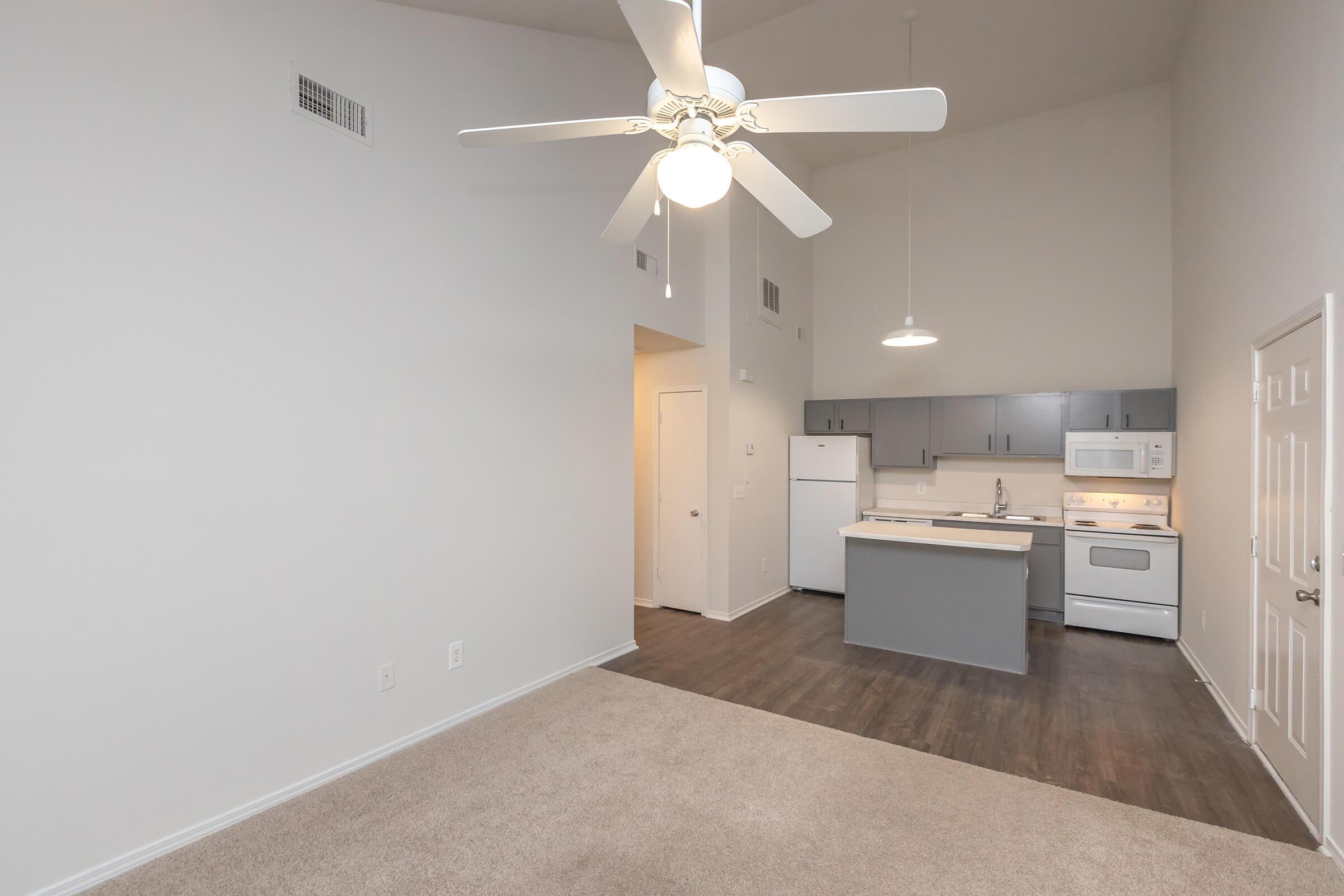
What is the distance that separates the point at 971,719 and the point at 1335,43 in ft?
10.4

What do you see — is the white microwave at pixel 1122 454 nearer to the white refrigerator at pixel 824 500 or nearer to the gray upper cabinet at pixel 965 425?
the gray upper cabinet at pixel 965 425

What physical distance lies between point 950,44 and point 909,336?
7.96ft

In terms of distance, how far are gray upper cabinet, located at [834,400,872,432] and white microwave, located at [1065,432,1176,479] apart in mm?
1747

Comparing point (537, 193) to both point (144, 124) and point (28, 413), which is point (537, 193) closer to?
point (144, 124)

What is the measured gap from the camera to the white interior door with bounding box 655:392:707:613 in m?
5.41

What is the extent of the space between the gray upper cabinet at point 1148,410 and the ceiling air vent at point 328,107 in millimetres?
5709

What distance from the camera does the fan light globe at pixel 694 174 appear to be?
65.5 inches

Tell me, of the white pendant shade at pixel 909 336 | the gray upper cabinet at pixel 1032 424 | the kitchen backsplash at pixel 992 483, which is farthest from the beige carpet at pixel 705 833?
the kitchen backsplash at pixel 992 483

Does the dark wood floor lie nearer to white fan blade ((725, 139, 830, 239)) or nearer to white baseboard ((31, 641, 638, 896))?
white baseboard ((31, 641, 638, 896))

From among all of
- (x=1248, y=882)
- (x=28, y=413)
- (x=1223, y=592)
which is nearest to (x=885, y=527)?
(x=1223, y=592)

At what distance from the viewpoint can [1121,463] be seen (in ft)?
16.6

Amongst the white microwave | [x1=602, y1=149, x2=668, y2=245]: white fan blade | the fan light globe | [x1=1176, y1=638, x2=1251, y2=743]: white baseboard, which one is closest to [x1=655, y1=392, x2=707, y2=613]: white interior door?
[x1=602, y1=149, x2=668, y2=245]: white fan blade

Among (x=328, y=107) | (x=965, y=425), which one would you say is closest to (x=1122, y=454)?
(x=965, y=425)

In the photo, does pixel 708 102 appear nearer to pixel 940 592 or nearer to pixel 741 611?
pixel 940 592
